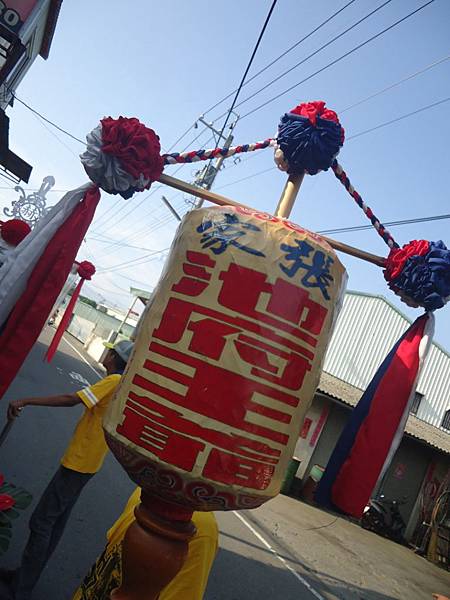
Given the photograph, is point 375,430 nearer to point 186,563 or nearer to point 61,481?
point 186,563

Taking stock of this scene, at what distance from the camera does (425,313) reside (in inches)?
65.9

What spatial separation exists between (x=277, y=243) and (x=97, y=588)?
1347 mm

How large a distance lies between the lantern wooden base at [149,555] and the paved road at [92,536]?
203 cm

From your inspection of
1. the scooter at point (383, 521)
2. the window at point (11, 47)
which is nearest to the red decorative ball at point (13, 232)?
the window at point (11, 47)

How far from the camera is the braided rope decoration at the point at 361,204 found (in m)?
1.81

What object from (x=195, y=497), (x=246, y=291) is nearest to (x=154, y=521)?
(x=195, y=497)

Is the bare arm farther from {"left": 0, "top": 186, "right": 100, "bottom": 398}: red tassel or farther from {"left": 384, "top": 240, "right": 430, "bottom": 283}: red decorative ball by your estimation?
{"left": 384, "top": 240, "right": 430, "bottom": 283}: red decorative ball

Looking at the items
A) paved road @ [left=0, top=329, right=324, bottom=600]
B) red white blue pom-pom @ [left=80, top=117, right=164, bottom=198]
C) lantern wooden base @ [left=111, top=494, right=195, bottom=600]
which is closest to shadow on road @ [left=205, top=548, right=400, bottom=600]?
paved road @ [left=0, top=329, right=324, bottom=600]

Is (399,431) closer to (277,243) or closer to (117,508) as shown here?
(277,243)

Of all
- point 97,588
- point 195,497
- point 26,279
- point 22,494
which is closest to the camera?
point 195,497

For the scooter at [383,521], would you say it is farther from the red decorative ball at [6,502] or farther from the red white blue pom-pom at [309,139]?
the red white blue pom-pom at [309,139]

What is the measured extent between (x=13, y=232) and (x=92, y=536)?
119 inches

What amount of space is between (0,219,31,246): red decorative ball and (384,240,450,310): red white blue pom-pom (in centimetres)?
361

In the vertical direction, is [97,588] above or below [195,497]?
below
